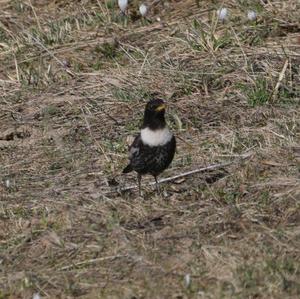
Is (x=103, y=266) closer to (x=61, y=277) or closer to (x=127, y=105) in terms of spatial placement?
(x=61, y=277)

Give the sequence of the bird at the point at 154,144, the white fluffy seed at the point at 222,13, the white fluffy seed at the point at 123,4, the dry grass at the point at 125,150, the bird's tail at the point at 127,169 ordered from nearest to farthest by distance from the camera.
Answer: the dry grass at the point at 125,150 < the bird at the point at 154,144 < the bird's tail at the point at 127,169 < the white fluffy seed at the point at 222,13 < the white fluffy seed at the point at 123,4

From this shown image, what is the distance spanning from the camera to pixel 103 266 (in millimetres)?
6273

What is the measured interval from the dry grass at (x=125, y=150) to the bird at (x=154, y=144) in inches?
7.7

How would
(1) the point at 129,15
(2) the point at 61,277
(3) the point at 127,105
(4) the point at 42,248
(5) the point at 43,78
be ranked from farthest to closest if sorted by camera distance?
(1) the point at 129,15 < (5) the point at 43,78 < (3) the point at 127,105 < (4) the point at 42,248 < (2) the point at 61,277

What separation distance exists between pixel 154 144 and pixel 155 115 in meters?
0.20

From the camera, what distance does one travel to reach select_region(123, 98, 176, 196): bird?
7.30m

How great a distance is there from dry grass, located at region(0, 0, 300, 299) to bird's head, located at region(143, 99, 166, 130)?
45cm

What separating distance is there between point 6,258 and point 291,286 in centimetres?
178

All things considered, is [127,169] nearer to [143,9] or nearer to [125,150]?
[125,150]

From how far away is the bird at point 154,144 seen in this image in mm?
7305

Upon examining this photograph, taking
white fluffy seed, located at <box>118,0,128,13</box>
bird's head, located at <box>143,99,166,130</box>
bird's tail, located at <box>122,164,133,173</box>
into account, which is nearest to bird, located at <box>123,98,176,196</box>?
bird's head, located at <box>143,99,166,130</box>

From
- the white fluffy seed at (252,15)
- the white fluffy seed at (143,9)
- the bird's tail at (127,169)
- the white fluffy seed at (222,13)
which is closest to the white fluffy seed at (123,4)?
the white fluffy seed at (143,9)

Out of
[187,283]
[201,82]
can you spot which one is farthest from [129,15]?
[187,283]

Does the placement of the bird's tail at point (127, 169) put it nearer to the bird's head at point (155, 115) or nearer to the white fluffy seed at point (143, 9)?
the bird's head at point (155, 115)
